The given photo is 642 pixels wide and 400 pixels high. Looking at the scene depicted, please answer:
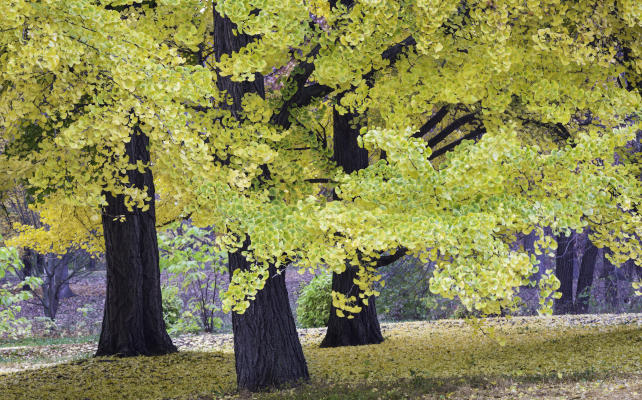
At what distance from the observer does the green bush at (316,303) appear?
15531 millimetres

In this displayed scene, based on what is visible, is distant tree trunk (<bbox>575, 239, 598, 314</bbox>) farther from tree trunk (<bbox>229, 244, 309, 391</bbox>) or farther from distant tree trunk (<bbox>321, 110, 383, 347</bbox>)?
tree trunk (<bbox>229, 244, 309, 391</bbox>)

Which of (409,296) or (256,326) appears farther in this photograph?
(409,296)

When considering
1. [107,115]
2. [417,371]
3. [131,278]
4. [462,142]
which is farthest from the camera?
[131,278]

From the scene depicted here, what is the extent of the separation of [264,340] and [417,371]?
2.32 metres

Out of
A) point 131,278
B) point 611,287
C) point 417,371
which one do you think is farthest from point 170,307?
point 611,287

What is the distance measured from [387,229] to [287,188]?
2.84m

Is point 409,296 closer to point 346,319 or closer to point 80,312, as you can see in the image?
point 346,319

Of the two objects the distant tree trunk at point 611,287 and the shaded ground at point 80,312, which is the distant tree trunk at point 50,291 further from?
the distant tree trunk at point 611,287

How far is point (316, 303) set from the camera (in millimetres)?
15945

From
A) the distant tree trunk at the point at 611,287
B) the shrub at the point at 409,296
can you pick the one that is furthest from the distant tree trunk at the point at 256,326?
the distant tree trunk at the point at 611,287

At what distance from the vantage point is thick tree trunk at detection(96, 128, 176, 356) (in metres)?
10.5

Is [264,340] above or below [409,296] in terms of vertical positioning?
below

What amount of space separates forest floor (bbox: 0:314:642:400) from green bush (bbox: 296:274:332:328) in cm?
253

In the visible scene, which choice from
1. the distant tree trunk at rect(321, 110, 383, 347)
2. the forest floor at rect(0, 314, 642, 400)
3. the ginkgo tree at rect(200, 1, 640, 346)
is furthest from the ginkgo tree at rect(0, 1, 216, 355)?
the distant tree trunk at rect(321, 110, 383, 347)
